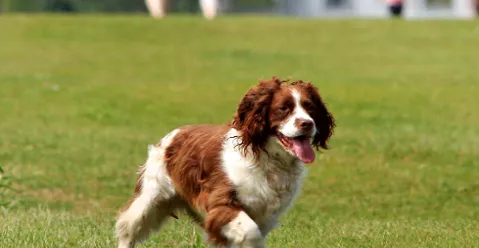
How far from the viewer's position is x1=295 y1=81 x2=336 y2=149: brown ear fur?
789 cm

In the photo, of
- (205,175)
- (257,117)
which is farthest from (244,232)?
(257,117)

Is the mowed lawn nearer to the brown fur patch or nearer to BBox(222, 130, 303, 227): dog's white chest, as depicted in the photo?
the brown fur patch

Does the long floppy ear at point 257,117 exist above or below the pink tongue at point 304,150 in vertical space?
above

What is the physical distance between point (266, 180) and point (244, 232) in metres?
0.49

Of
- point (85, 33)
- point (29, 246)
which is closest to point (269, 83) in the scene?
point (29, 246)

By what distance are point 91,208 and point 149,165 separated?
18.4 feet

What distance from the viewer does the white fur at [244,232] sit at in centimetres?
748

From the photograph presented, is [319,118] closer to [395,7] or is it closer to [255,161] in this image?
[255,161]

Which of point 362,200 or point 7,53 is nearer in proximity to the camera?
point 362,200

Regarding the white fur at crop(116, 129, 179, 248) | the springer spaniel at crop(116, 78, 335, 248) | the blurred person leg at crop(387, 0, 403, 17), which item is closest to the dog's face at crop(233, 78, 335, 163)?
the springer spaniel at crop(116, 78, 335, 248)

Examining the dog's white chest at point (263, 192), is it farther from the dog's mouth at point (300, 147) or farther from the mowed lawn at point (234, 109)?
the mowed lawn at point (234, 109)

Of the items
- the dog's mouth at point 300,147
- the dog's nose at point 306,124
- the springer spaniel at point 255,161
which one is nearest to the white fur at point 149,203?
the springer spaniel at point 255,161

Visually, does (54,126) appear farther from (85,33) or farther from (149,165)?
(85,33)

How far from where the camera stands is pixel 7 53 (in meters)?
32.2
